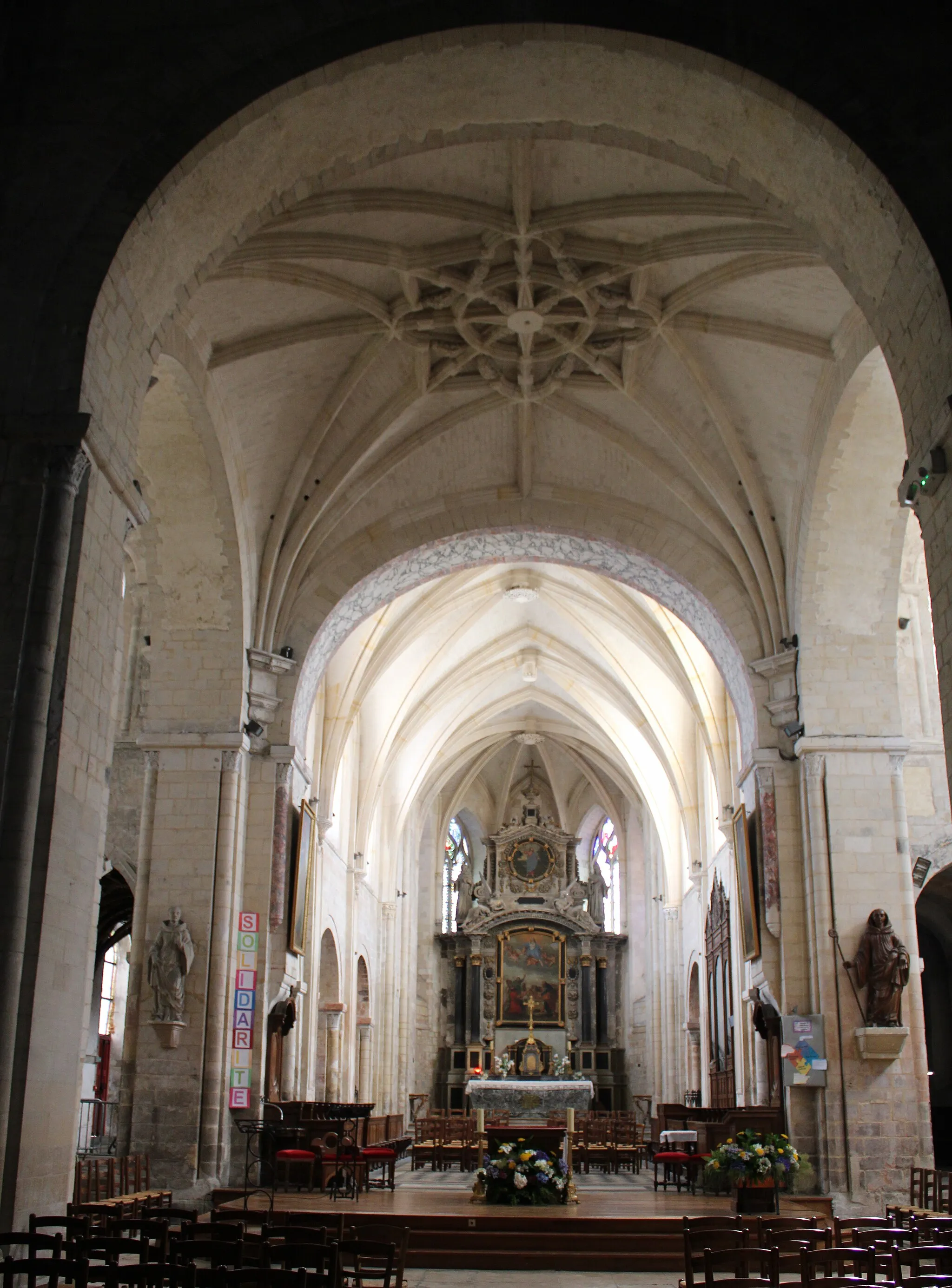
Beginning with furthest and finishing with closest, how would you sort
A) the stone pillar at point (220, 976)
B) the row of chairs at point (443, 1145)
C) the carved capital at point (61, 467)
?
the row of chairs at point (443, 1145)
the stone pillar at point (220, 976)
the carved capital at point (61, 467)

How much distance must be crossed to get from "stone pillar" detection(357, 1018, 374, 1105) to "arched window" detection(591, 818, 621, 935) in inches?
406

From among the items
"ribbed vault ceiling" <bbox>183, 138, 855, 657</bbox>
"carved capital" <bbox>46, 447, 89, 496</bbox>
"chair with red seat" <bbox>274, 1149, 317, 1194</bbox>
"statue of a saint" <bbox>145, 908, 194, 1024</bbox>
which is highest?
"ribbed vault ceiling" <bbox>183, 138, 855, 657</bbox>

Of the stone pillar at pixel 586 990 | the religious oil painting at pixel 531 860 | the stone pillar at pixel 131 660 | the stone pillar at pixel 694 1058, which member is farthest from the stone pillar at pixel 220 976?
the religious oil painting at pixel 531 860

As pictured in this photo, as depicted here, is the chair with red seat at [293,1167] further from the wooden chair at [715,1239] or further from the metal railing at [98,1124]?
the metal railing at [98,1124]

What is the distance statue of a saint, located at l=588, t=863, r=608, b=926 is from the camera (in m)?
36.7

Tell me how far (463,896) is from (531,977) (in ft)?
10.5

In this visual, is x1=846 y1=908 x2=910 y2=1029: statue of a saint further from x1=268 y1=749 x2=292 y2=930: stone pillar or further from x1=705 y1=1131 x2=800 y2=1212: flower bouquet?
x1=268 y1=749 x2=292 y2=930: stone pillar

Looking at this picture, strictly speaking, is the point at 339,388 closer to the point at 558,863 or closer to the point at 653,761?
the point at 653,761

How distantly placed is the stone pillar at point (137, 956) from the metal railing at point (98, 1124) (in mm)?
9028

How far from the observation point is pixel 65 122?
930cm

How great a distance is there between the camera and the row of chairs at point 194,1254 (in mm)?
5863

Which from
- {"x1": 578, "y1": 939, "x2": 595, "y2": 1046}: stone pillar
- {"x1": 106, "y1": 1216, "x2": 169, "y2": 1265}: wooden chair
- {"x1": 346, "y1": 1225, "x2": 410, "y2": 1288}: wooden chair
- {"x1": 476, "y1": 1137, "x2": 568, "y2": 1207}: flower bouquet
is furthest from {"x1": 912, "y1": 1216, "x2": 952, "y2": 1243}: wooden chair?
{"x1": 578, "y1": 939, "x2": 595, "y2": 1046}: stone pillar

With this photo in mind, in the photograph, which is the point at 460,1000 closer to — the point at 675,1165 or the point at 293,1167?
the point at 675,1165

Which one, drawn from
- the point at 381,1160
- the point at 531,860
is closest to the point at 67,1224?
the point at 381,1160
